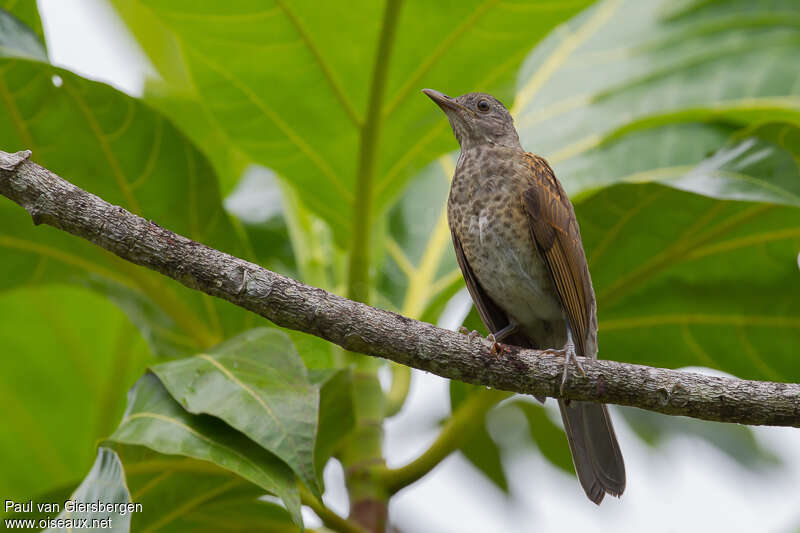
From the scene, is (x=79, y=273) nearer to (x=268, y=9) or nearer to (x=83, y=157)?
(x=83, y=157)

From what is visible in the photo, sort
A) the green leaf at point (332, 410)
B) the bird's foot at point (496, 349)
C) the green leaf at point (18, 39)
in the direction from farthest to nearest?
the green leaf at point (18, 39), the green leaf at point (332, 410), the bird's foot at point (496, 349)

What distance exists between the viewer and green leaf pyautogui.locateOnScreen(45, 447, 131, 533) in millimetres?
2170

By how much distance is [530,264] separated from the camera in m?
3.45

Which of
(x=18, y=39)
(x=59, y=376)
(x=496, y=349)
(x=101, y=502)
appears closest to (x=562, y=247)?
(x=496, y=349)

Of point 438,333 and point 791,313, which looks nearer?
point 438,333

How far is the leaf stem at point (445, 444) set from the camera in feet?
9.35

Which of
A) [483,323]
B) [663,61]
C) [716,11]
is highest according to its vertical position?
[716,11]

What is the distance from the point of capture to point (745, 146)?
2992 mm

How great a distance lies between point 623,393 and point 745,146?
110cm

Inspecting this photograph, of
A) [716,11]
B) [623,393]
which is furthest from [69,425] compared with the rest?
[716,11]

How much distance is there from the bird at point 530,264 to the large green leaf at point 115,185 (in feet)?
3.01

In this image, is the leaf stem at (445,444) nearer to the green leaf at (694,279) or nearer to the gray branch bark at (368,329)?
the gray branch bark at (368,329)

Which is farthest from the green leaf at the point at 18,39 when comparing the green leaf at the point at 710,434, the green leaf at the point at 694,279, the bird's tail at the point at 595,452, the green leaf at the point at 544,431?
the green leaf at the point at 710,434

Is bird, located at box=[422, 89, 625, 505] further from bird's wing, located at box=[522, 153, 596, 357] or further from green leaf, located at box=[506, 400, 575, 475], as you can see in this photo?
green leaf, located at box=[506, 400, 575, 475]
